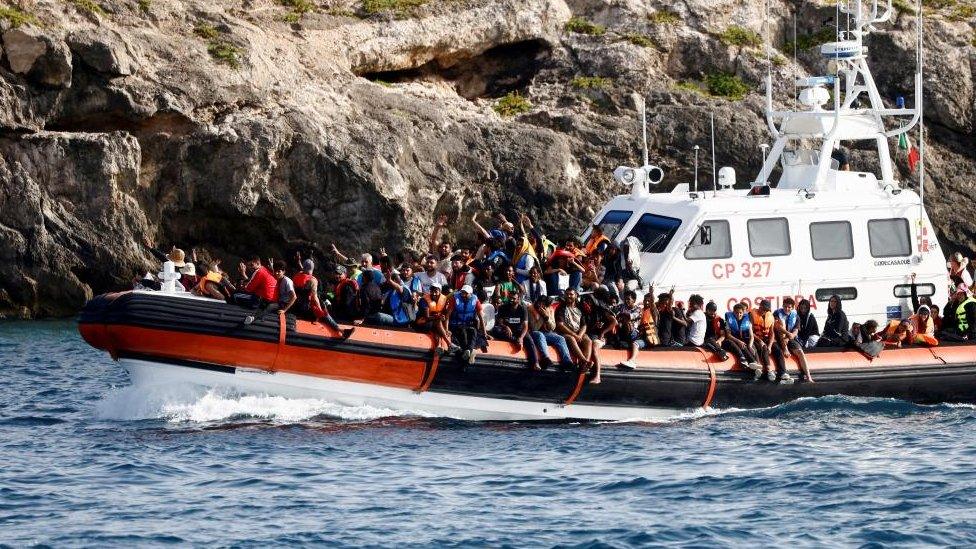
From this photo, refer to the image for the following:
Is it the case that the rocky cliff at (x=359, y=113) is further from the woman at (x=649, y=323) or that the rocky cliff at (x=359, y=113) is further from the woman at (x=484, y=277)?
the woman at (x=649, y=323)

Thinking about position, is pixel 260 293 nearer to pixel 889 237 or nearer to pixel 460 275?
pixel 460 275

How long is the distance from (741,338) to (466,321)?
3045 millimetres

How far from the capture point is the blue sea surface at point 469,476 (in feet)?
38.8

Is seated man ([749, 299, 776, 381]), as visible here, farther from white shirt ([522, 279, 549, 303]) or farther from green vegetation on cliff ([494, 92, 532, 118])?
green vegetation on cliff ([494, 92, 532, 118])

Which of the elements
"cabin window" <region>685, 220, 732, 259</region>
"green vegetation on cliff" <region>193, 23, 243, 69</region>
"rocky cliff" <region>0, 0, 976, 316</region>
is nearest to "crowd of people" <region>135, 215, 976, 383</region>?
"cabin window" <region>685, 220, 732, 259</region>

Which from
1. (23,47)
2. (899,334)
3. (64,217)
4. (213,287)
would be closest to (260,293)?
(213,287)

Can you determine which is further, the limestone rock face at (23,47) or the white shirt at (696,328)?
the limestone rock face at (23,47)

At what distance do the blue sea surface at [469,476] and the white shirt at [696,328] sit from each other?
80 cm

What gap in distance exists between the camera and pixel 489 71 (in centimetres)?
3059

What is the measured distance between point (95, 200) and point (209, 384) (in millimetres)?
10433

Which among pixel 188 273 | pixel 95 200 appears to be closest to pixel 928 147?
pixel 95 200

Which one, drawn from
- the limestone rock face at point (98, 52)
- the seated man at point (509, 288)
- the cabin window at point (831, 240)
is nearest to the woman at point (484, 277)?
the seated man at point (509, 288)

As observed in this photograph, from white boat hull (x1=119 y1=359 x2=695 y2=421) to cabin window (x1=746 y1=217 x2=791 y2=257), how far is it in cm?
214

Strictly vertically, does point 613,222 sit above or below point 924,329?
above
